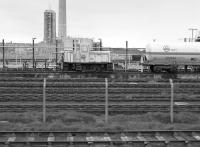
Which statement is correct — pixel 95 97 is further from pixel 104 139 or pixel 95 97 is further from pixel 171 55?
pixel 171 55

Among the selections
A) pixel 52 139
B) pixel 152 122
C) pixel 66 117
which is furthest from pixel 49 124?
pixel 152 122

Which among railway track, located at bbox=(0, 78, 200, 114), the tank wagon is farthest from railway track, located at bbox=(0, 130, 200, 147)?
the tank wagon

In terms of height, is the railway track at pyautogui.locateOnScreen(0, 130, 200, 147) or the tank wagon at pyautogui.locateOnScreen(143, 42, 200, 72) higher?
the tank wagon at pyautogui.locateOnScreen(143, 42, 200, 72)

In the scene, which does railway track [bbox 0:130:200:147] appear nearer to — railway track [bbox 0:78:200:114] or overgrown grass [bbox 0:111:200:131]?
overgrown grass [bbox 0:111:200:131]

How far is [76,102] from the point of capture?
62.8 ft

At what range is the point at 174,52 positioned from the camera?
1326 inches

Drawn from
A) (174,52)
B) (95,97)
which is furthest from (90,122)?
(174,52)

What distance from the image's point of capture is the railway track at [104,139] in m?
12.4

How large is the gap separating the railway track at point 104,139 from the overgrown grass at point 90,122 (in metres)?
0.80

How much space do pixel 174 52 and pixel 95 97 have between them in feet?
54.0

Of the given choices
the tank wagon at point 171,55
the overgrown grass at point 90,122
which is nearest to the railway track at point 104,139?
the overgrown grass at point 90,122

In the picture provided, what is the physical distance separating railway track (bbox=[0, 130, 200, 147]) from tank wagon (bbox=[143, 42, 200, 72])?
791 inches

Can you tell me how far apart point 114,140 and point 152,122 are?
356cm

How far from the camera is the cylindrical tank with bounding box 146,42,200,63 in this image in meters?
33.7
